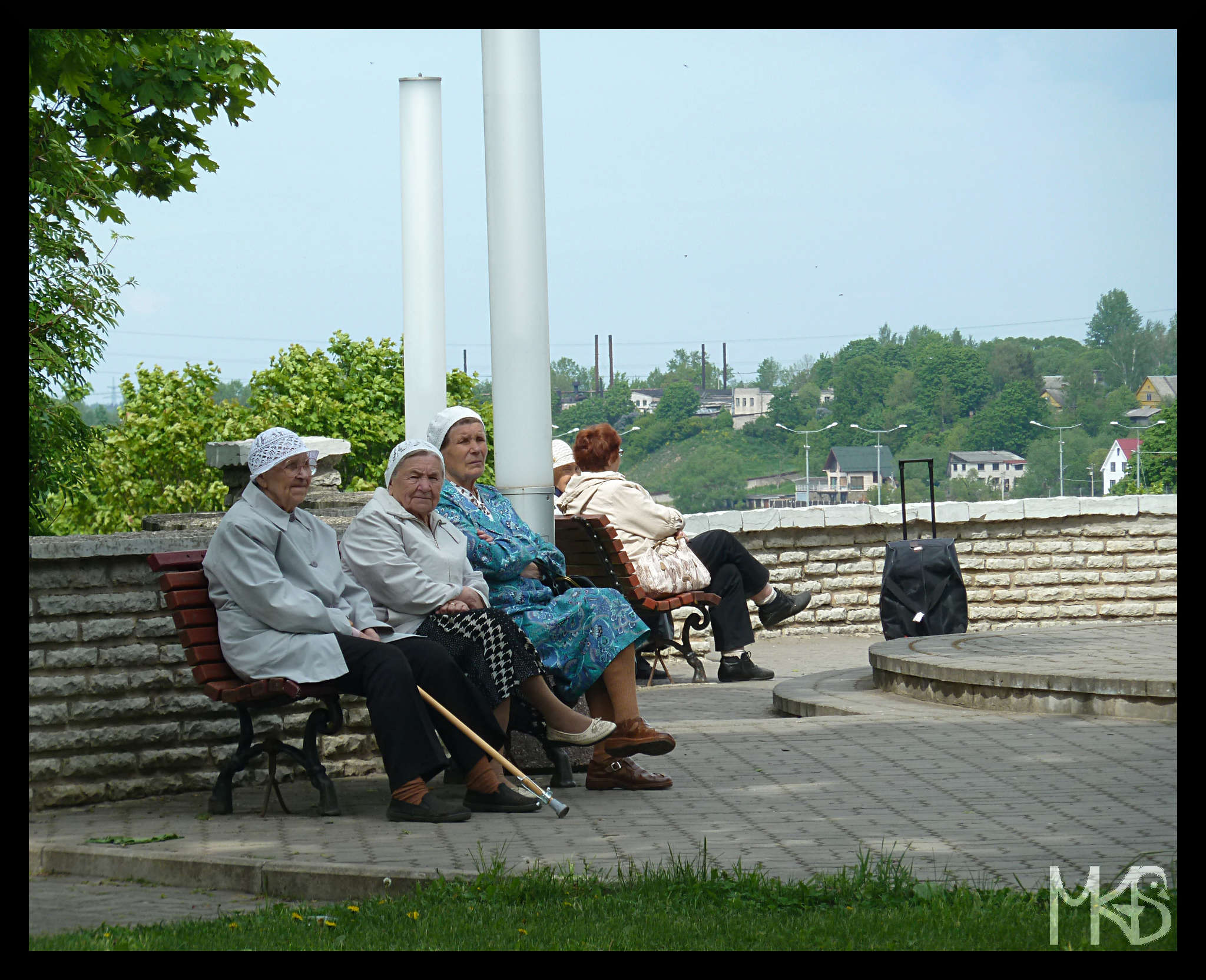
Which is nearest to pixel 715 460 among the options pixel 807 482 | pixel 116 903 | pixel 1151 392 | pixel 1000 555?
pixel 807 482

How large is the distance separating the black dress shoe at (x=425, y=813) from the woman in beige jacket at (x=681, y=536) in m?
3.75

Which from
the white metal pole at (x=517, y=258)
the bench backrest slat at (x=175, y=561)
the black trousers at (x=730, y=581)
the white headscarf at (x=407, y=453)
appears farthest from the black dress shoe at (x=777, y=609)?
the bench backrest slat at (x=175, y=561)

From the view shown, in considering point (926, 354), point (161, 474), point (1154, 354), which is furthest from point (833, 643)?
point (926, 354)

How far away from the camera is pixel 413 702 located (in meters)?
5.12

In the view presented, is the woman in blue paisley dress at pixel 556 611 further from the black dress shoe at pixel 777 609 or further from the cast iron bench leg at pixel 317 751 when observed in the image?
the black dress shoe at pixel 777 609

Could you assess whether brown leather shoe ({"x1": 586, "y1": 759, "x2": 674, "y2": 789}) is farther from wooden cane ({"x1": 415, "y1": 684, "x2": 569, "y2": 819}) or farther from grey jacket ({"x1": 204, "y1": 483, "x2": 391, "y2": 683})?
grey jacket ({"x1": 204, "y1": 483, "x2": 391, "y2": 683})

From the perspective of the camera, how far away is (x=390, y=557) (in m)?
5.49

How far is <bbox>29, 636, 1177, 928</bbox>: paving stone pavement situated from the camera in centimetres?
438

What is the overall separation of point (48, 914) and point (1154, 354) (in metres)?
104

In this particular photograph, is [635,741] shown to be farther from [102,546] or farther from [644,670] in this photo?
[644,670]

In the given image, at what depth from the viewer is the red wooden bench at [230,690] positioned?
510 centimetres
